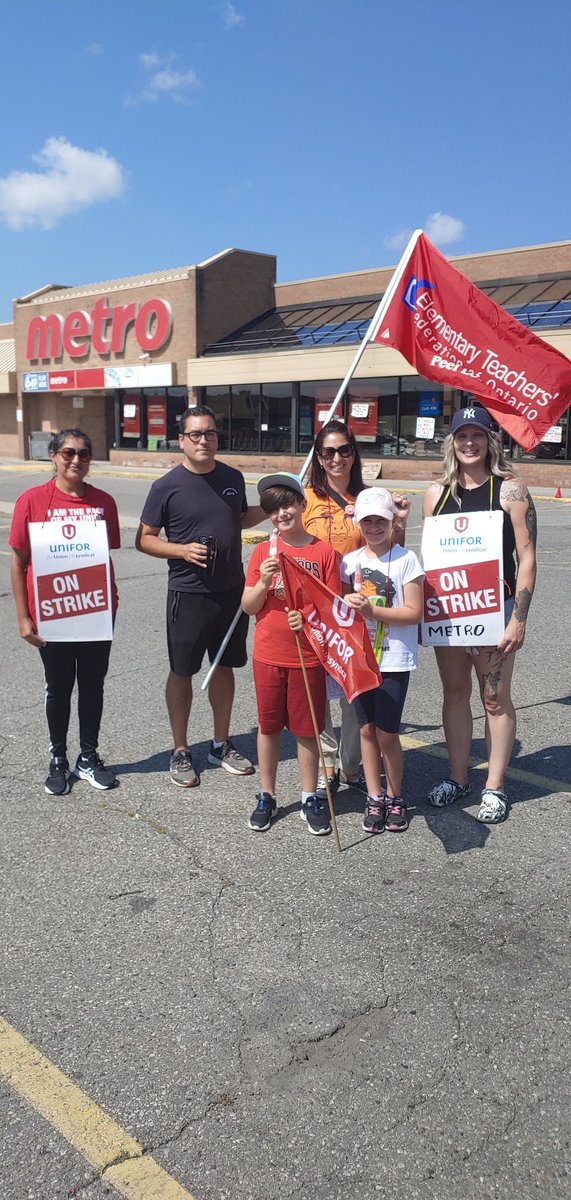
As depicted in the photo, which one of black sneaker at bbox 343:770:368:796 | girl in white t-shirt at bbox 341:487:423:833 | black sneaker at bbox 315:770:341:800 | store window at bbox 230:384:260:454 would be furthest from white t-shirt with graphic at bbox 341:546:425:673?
store window at bbox 230:384:260:454

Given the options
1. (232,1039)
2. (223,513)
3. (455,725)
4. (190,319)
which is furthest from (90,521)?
(190,319)

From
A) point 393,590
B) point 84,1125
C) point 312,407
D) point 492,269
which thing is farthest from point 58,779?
point 492,269

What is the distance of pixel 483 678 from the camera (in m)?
4.27

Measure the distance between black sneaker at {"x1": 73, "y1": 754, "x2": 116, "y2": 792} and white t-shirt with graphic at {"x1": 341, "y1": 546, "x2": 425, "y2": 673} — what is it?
1.63 meters

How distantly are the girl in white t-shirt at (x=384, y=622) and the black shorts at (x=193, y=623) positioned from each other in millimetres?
824

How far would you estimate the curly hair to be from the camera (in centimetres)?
430

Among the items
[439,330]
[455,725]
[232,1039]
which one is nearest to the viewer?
[232,1039]

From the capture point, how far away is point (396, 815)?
4172 millimetres

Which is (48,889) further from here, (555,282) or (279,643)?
(555,282)

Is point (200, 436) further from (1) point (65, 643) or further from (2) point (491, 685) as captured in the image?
(2) point (491, 685)

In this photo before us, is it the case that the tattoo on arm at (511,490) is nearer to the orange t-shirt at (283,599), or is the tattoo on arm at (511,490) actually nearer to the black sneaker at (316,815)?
the orange t-shirt at (283,599)

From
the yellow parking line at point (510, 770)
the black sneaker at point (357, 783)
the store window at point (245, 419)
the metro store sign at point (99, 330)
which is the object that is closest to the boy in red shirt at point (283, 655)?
the black sneaker at point (357, 783)

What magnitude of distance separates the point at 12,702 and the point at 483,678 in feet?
11.2

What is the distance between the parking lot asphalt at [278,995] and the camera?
90.9 inches
